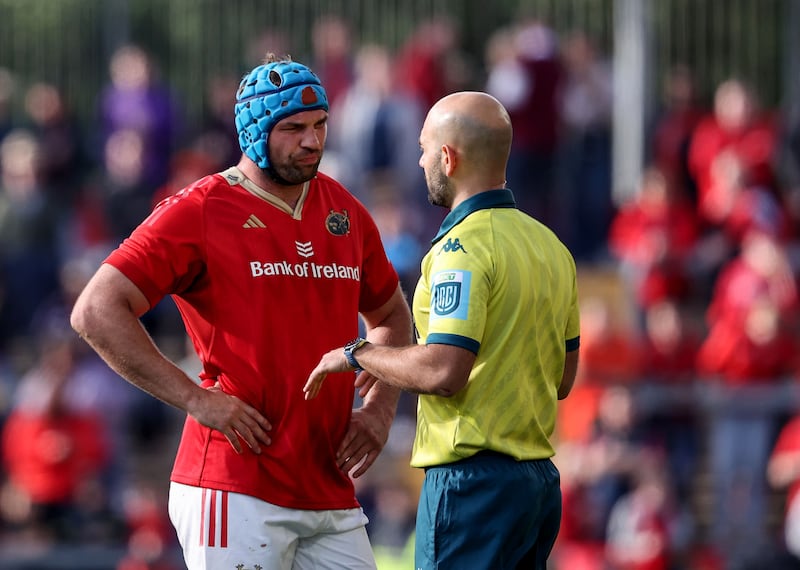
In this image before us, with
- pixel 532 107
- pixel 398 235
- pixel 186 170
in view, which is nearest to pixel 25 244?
pixel 186 170

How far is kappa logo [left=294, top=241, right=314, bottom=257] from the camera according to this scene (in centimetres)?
509

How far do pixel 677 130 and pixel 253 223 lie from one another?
945cm

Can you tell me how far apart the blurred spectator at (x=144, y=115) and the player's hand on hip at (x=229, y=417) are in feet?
31.1

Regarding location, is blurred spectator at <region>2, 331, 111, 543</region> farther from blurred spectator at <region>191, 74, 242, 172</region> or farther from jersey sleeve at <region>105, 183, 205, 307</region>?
jersey sleeve at <region>105, 183, 205, 307</region>

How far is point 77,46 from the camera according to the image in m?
16.1

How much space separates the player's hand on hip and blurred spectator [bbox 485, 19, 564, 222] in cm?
890

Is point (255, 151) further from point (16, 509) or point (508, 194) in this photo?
point (16, 509)

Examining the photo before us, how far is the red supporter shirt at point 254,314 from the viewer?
16.2 feet

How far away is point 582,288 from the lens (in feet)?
45.4

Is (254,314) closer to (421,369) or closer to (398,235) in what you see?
(421,369)

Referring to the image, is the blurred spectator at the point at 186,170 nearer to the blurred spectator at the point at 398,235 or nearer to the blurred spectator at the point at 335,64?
the blurred spectator at the point at 335,64

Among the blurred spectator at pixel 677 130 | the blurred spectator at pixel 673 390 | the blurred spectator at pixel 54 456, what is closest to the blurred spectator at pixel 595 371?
the blurred spectator at pixel 673 390

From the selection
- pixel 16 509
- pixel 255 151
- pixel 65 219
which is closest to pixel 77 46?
pixel 65 219

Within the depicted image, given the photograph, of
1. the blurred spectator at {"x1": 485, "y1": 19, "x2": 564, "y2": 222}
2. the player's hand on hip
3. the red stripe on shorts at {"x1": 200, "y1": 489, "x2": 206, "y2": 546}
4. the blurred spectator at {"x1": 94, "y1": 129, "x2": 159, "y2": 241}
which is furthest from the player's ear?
the blurred spectator at {"x1": 94, "y1": 129, "x2": 159, "y2": 241}
